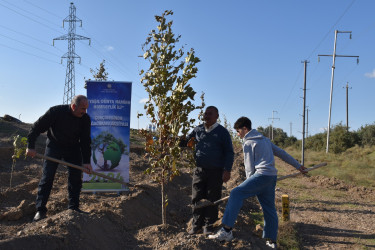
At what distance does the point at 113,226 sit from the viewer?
5199 mm

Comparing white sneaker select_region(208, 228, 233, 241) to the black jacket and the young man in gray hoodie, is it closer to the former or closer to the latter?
the young man in gray hoodie

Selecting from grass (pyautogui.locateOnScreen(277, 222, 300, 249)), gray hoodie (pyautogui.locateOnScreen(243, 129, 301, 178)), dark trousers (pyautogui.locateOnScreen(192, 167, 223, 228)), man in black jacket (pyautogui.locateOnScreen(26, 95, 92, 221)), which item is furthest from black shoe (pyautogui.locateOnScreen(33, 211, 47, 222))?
grass (pyautogui.locateOnScreen(277, 222, 300, 249))

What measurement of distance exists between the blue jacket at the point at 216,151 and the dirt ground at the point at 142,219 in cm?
93

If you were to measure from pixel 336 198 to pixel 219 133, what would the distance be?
7152 mm

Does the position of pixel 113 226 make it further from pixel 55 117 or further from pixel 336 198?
pixel 336 198

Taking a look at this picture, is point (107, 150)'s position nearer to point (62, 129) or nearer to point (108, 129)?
point (108, 129)

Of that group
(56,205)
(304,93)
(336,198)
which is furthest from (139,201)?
(304,93)

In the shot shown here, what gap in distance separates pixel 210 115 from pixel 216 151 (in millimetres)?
508

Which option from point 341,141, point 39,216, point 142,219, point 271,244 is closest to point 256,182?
point 271,244

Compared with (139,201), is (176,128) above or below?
above

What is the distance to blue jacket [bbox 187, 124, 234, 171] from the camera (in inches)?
204

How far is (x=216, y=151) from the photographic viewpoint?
5.21 meters

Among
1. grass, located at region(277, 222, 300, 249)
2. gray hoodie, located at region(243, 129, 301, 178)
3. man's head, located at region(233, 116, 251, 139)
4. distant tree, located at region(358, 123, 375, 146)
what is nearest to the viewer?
gray hoodie, located at region(243, 129, 301, 178)

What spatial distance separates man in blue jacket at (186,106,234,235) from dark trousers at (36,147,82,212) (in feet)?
6.21
